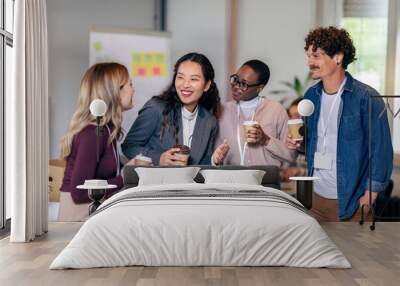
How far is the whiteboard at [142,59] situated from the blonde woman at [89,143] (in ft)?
0.31

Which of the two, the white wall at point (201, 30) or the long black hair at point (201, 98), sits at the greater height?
the white wall at point (201, 30)

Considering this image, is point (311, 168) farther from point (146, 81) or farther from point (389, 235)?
point (146, 81)

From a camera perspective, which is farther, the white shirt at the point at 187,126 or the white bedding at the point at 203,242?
the white shirt at the point at 187,126

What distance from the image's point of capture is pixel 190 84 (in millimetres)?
7266

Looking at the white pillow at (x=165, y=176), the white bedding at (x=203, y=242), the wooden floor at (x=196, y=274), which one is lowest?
the wooden floor at (x=196, y=274)

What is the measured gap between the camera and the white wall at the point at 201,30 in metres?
7.31

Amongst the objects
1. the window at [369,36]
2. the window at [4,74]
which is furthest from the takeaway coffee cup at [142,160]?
the window at [369,36]

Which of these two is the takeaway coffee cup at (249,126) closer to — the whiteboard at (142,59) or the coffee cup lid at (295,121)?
the coffee cup lid at (295,121)

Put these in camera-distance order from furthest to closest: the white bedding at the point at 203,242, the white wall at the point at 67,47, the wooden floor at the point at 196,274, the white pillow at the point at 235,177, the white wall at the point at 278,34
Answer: the white wall at the point at 278,34 < the white wall at the point at 67,47 < the white pillow at the point at 235,177 < the white bedding at the point at 203,242 < the wooden floor at the point at 196,274

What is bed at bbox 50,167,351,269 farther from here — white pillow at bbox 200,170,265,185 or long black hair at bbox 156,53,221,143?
long black hair at bbox 156,53,221,143

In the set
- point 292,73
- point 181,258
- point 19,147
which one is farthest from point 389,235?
point 19,147

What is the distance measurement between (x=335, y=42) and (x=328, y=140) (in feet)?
3.70

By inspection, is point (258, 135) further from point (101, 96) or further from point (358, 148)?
point (101, 96)

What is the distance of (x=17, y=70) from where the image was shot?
225 inches
